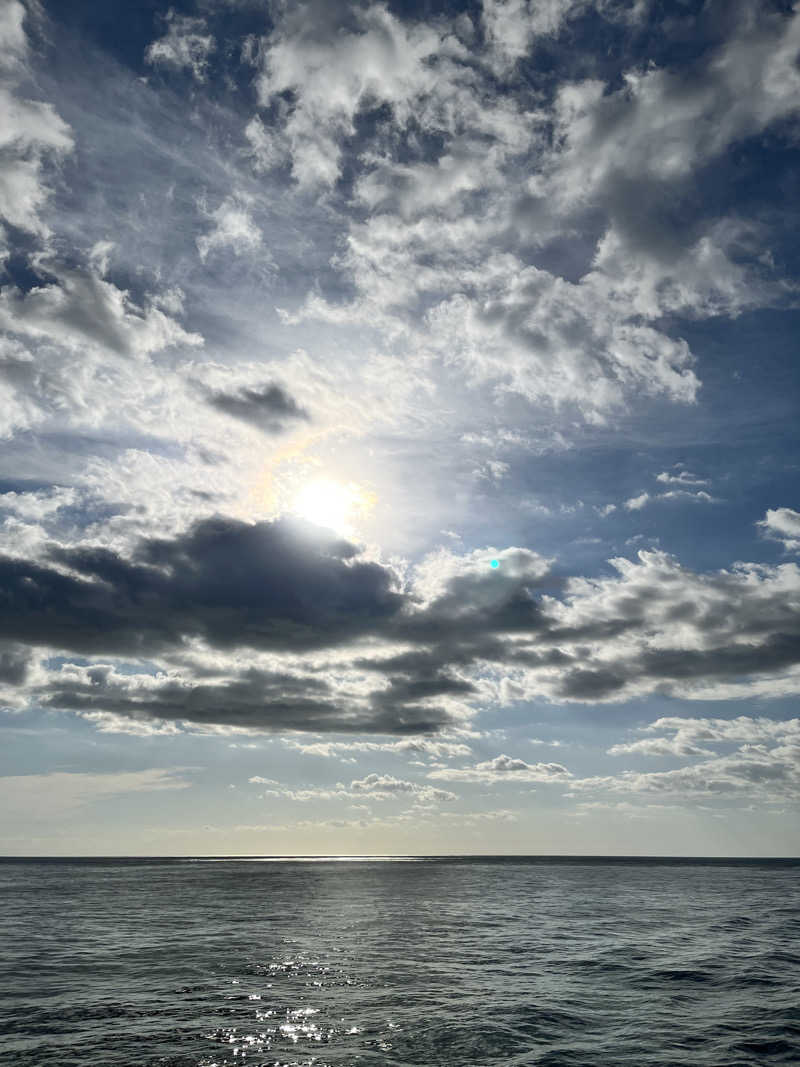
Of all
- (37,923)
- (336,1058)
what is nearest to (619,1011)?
(336,1058)

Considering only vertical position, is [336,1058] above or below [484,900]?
above

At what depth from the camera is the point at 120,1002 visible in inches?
1185

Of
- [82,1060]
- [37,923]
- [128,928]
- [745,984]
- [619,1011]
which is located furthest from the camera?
[37,923]

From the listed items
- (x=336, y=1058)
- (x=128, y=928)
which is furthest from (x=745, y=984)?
(x=128, y=928)

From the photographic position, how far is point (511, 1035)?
25094mm

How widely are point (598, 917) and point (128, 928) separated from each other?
1606 inches

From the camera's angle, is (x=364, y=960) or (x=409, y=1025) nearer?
(x=409, y=1025)

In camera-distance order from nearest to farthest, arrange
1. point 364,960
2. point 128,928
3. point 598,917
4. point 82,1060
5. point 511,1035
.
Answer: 1. point 82,1060
2. point 511,1035
3. point 364,960
4. point 128,928
5. point 598,917

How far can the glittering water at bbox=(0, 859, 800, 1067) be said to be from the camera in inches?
922

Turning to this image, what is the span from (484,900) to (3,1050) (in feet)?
246

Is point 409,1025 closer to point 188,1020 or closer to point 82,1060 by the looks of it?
point 188,1020

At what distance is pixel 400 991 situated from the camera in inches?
1268

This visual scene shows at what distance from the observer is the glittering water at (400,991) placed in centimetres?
2341

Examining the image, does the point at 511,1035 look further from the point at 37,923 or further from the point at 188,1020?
the point at 37,923
